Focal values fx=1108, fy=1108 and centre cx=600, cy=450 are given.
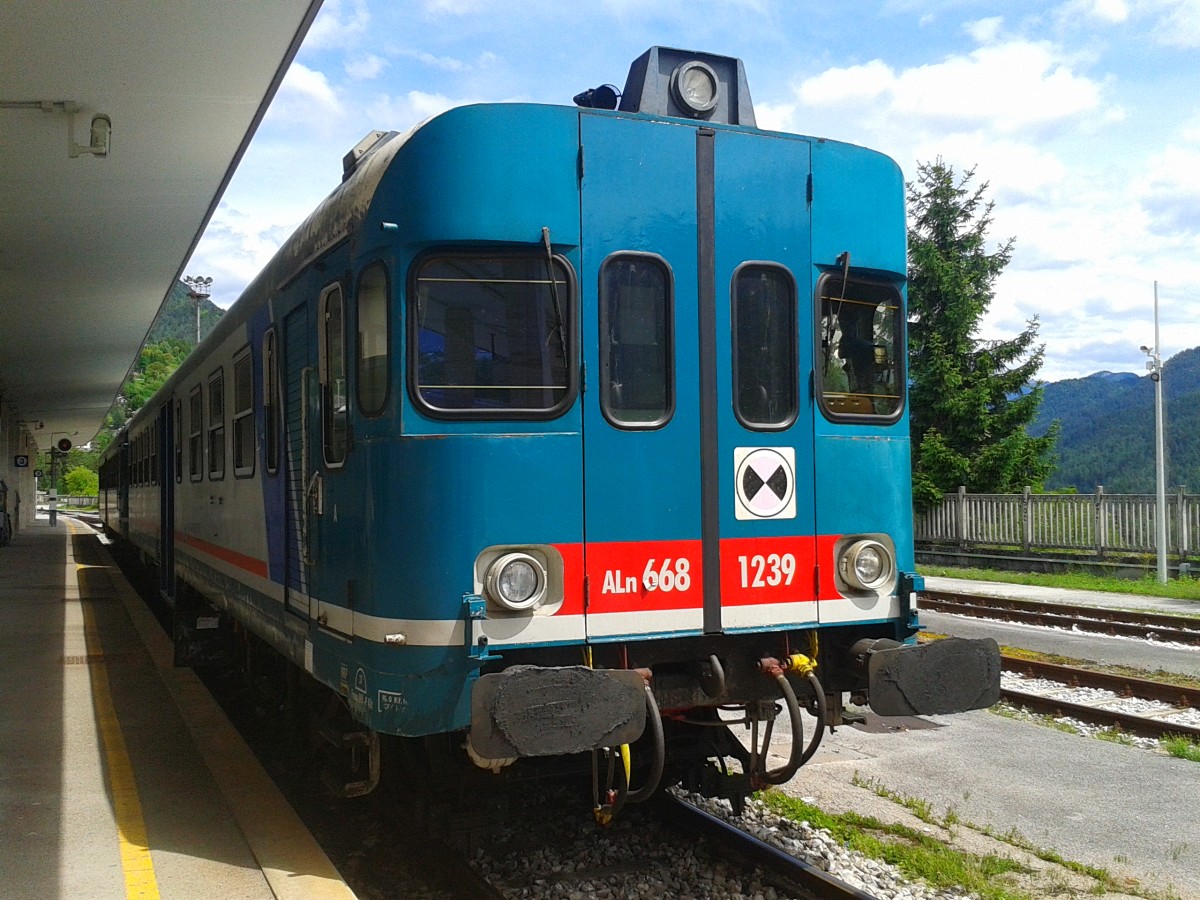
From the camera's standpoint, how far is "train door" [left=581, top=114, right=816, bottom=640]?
14.9 feet

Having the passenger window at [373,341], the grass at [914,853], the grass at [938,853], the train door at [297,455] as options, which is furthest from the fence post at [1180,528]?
the passenger window at [373,341]

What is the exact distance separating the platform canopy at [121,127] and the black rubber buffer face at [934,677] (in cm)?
588

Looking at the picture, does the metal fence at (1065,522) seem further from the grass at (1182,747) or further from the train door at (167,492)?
the train door at (167,492)

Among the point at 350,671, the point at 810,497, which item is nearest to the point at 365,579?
the point at 350,671

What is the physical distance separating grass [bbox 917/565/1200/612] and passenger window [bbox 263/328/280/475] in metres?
14.1

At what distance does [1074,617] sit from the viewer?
44.4 feet

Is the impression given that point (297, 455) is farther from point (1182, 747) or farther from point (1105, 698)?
point (1105, 698)

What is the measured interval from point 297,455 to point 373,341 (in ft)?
4.29

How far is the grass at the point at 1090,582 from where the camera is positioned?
652 inches

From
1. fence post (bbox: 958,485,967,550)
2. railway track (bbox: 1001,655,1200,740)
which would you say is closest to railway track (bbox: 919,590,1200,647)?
railway track (bbox: 1001,655,1200,740)

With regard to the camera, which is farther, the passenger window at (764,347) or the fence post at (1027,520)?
the fence post at (1027,520)

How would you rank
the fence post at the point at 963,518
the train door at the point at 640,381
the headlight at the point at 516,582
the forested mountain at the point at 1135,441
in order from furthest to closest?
the forested mountain at the point at 1135,441, the fence post at the point at 963,518, the train door at the point at 640,381, the headlight at the point at 516,582

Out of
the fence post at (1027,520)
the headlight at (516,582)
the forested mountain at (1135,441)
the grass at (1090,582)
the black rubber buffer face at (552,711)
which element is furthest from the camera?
the forested mountain at (1135,441)

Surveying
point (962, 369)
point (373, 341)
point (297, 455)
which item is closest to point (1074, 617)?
point (297, 455)
